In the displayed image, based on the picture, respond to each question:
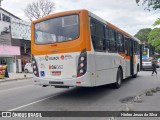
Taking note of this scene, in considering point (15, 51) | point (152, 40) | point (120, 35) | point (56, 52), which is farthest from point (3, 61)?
point (152, 40)

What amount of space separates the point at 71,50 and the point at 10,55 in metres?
28.4

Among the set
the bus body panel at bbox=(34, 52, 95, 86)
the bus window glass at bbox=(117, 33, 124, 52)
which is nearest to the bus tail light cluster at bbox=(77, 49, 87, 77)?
the bus body panel at bbox=(34, 52, 95, 86)

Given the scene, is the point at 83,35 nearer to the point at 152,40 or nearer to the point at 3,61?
the point at 3,61

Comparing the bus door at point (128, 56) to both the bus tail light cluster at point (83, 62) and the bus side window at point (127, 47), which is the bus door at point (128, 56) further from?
the bus tail light cluster at point (83, 62)

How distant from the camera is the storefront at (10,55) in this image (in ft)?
112

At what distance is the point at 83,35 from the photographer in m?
8.95

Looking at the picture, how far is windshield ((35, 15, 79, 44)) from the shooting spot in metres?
9.20

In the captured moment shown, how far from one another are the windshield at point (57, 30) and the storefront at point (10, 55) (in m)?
A: 24.6

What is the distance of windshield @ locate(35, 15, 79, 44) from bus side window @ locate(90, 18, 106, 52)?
71 cm

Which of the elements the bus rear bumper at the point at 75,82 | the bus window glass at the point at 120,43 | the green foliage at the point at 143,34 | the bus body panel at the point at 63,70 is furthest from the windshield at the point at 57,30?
the green foliage at the point at 143,34

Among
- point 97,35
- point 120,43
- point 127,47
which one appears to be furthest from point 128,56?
point 97,35

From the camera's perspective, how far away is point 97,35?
990 cm

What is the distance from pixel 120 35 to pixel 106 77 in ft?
12.3

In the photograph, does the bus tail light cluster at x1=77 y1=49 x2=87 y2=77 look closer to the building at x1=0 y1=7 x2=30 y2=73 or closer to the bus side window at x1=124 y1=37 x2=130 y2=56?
the bus side window at x1=124 y1=37 x2=130 y2=56
